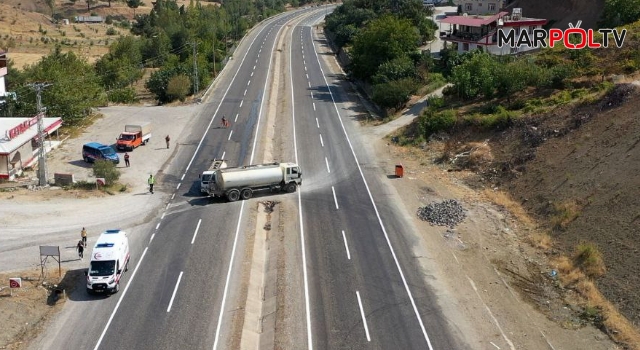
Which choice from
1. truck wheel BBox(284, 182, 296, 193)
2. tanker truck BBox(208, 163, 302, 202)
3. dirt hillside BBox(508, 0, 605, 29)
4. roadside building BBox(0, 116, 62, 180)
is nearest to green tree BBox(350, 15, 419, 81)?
dirt hillside BBox(508, 0, 605, 29)

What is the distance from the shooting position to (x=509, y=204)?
4516cm

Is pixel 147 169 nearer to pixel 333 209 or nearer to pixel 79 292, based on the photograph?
pixel 333 209

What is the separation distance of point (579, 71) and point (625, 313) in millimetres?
36001

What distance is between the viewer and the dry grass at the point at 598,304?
29.1m

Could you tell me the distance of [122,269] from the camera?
34.1m

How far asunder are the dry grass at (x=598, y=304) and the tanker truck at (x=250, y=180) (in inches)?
781

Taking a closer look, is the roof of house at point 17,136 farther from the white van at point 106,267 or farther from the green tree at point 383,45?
the green tree at point 383,45

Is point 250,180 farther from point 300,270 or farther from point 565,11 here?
point 565,11

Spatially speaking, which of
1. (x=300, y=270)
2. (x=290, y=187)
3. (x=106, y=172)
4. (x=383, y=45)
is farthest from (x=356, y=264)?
(x=383, y=45)

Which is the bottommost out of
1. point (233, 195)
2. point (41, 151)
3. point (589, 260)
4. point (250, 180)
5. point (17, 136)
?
point (589, 260)

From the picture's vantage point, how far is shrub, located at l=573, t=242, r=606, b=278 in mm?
34250

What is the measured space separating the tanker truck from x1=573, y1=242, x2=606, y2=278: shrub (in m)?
20.8

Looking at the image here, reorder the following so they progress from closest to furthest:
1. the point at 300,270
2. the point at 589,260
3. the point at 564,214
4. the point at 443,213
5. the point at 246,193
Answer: the point at 589,260, the point at 300,270, the point at 564,214, the point at 443,213, the point at 246,193

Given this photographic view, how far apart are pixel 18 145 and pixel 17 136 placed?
2.47 meters
